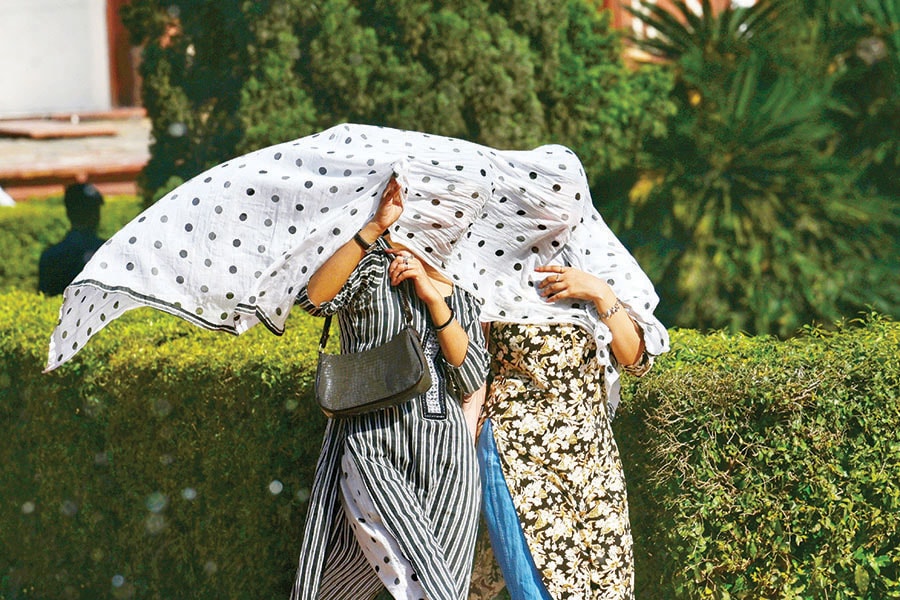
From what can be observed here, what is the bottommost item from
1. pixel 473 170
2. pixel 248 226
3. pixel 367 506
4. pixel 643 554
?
pixel 643 554

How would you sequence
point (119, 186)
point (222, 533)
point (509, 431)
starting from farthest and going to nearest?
point (119, 186) → point (222, 533) → point (509, 431)

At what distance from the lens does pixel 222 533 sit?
4.20 meters

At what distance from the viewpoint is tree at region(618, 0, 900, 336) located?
10.7 m

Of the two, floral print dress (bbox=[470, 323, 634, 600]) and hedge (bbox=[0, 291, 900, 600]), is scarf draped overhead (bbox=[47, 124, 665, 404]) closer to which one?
floral print dress (bbox=[470, 323, 634, 600])

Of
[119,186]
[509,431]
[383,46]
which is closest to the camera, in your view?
[509,431]

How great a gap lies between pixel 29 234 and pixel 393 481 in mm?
11439

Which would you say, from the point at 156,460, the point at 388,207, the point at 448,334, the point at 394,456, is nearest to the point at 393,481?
the point at 394,456

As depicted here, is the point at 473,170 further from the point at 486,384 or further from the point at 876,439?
the point at 876,439

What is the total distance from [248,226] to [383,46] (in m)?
6.21

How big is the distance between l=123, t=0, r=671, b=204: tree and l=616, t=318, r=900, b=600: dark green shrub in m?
5.64

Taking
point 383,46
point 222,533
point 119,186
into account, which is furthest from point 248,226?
point 119,186

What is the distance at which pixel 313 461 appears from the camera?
156 inches

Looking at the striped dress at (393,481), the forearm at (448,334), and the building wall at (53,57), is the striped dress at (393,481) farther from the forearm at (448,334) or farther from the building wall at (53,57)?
the building wall at (53,57)

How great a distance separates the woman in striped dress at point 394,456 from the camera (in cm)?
311
